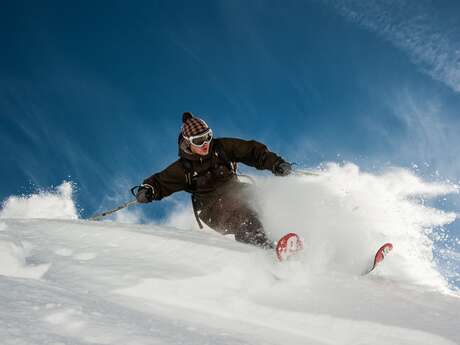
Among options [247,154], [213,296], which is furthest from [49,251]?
[247,154]

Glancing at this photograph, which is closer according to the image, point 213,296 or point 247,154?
point 213,296

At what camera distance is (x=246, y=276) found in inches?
125

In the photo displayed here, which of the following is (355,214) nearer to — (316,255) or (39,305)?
(316,255)

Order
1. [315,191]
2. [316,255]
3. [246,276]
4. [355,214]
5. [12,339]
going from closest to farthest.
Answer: [12,339], [246,276], [316,255], [355,214], [315,191]

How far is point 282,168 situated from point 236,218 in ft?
3.68

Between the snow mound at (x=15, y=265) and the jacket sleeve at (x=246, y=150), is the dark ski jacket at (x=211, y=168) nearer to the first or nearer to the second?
the jacket sleeve at (x=246, y=150)

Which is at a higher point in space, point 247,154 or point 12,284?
point 247,154

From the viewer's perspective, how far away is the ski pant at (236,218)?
5.84 metres

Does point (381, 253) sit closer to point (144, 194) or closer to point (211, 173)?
point (211, 173)

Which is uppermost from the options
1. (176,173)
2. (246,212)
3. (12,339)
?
(176,173)

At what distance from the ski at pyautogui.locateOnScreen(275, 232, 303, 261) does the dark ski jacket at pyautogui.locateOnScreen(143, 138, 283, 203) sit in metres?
2.49

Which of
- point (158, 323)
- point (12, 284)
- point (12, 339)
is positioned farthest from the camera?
point (12, 284)

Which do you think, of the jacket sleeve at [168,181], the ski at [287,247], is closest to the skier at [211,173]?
the jacket sleeve at [168,181]

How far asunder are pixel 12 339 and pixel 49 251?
2.31 metres
